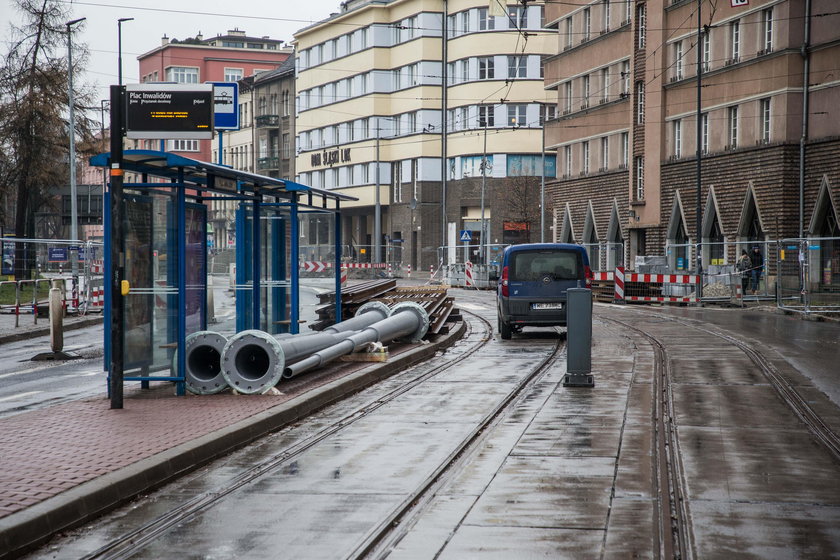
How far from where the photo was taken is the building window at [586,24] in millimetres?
56375

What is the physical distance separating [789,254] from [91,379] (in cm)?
2241

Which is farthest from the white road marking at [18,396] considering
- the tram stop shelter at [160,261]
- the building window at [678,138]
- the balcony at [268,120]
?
the balcony at [268,120]

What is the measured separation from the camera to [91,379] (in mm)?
16312

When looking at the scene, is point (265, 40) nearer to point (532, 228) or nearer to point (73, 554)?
point (532, 228)

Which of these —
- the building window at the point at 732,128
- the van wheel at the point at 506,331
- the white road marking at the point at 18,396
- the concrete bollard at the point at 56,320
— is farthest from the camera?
the building window at the point at 732,128

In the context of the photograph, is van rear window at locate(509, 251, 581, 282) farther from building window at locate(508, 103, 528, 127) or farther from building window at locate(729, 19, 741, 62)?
building window at locate(508, 103, 528, 127)

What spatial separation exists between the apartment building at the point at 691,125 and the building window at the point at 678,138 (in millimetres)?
54

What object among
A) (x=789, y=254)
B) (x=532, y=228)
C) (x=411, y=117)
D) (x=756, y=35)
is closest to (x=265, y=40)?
(x=411, y=117)

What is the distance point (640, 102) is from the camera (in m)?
51.1

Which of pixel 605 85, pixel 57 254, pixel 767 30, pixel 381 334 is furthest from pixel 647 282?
pixel 381 334

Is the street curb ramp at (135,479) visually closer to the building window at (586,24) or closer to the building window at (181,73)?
the building window at (586,24)

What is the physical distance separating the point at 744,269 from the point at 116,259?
97.9ft

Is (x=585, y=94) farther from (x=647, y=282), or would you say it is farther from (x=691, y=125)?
(x=647, y=282)

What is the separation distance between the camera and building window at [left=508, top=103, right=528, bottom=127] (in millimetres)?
74312
